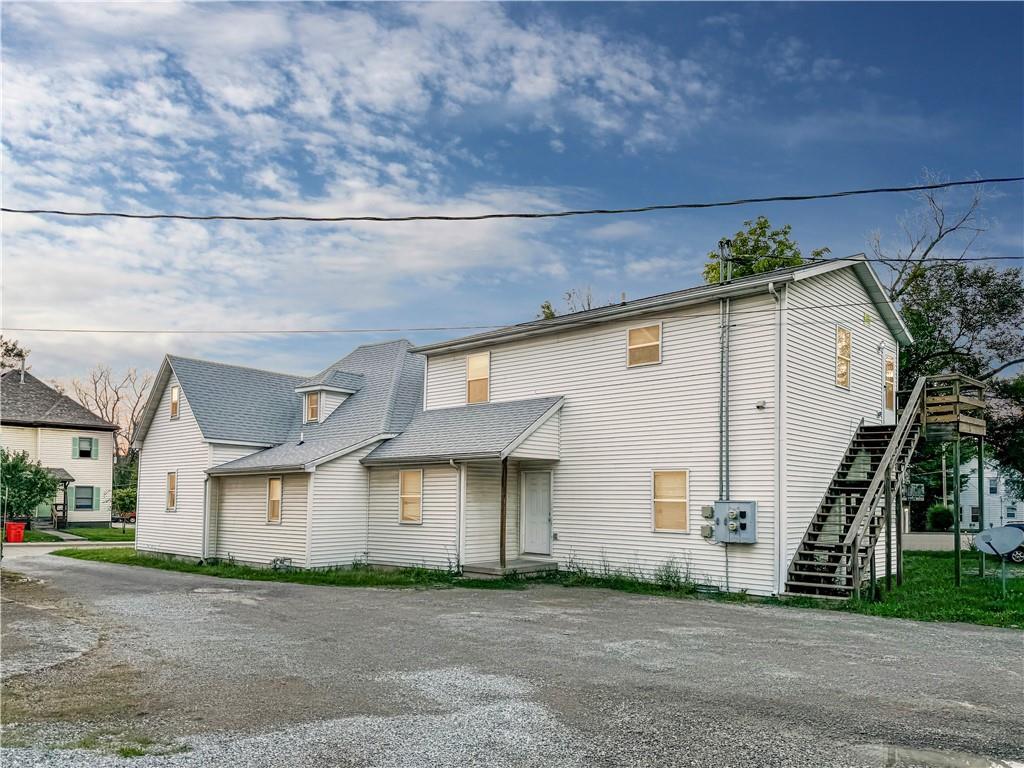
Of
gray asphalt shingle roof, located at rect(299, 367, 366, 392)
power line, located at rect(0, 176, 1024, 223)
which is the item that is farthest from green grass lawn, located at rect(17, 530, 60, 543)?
power line, located at rect(0, 176, 1024, 223)

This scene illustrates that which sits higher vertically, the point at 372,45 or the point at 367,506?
the point at 372,45

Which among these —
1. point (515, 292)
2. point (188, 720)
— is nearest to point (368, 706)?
point (188, 720)

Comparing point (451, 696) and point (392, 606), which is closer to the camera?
point (451, 696)

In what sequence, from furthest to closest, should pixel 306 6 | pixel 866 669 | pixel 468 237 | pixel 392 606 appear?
pixel 468 237
pixel 392 606
pixel 306 6
pixel 866 669

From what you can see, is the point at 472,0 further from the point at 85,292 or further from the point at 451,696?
the point at 85,292

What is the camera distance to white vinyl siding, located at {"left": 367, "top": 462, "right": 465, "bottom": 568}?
1967cm

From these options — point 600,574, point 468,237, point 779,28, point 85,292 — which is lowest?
point 600,574

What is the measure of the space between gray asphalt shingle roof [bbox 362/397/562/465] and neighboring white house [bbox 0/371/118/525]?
93.9ft

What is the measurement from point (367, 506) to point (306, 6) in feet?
41.4

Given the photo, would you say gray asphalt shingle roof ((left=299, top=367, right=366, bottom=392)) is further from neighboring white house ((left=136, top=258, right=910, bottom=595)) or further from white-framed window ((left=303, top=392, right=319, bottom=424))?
white-framed window ((left=303, top=392, right=319, bottom=424))

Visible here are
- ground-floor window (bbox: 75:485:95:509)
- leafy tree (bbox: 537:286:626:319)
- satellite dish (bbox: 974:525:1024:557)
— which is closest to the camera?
satellite dish (bbox: 974:525:1024:557)

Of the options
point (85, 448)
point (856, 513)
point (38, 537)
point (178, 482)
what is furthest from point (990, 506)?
point (38, 537)

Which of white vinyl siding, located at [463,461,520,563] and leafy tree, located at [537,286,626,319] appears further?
leafy tree, located at [537,286,626,319]

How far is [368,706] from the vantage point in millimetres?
7355
